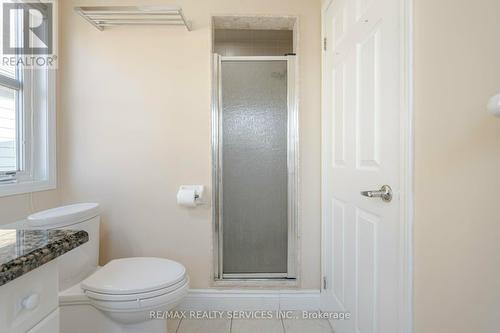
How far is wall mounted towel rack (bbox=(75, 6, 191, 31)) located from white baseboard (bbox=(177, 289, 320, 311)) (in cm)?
188

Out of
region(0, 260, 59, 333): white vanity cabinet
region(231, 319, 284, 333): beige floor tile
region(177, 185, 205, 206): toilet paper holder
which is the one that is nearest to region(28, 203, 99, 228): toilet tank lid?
region(177, 185, 205, 206): toilet paper holder

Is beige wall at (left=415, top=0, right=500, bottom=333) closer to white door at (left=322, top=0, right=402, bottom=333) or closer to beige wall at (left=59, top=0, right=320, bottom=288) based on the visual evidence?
white door at (left=322, top=0, right=402, bottom=333)

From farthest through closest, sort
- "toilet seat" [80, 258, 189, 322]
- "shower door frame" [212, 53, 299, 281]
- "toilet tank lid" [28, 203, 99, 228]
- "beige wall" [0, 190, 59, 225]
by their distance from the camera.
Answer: "shower door frame" [212, 53, 299, 281]
"beige wall" [0, 190, 59, 225]
"toilet tank lid" [28, 203, 99, 228]
"toilet seat" [80, 258, 189, 322]

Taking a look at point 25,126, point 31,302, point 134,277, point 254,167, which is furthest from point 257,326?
point 25,126

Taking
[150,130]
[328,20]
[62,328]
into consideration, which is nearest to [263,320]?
[62,328]

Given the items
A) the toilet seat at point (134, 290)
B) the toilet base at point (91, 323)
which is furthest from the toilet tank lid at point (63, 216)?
the toilet base at point (91, 323)

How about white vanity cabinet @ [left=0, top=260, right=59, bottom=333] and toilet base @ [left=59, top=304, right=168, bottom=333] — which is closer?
white vanity cabinet @ [left=0, top=260, right=59, bottom=333]

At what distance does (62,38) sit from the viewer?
1.92m

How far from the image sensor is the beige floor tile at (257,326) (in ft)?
5.65

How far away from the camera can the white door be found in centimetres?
104

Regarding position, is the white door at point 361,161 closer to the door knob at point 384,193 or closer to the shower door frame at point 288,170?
the door knob at point 384,193

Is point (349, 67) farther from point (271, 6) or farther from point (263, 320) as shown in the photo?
point (263, 320)

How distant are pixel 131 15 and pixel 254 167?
1297 mm

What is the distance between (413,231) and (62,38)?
2432 millimetres
